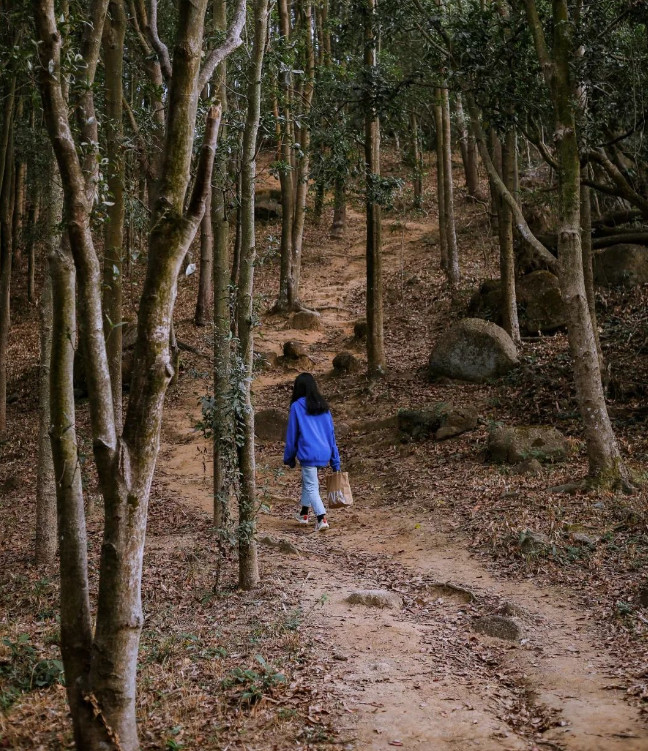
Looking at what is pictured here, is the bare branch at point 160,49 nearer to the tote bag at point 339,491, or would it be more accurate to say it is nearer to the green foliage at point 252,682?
the green foliage at point 252,682

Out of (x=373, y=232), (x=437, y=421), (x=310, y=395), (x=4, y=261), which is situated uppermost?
(x=373, y=232)

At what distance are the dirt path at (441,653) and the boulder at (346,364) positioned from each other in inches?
335

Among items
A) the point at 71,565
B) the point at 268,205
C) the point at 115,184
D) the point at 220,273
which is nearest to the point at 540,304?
the point at 220,273

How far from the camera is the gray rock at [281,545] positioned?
9227 millimetres

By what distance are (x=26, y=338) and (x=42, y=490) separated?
1892cm

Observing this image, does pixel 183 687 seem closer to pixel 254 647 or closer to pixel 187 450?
pixel 254 647

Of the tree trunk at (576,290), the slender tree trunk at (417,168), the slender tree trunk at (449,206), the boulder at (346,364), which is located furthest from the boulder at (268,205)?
the tree trunk at (576,290)

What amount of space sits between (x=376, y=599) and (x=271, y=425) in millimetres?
9084

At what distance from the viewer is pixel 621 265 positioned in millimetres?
18031

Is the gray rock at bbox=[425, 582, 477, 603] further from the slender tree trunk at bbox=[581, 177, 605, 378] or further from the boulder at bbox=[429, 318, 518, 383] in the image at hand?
the boulder at bbox=[429, 318, 518, 383]

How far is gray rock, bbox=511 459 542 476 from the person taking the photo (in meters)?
11.1

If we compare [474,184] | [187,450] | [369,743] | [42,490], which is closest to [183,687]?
[369,743]

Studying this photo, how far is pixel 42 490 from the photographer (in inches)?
367

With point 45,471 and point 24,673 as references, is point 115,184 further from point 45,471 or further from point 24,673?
point 24,673
